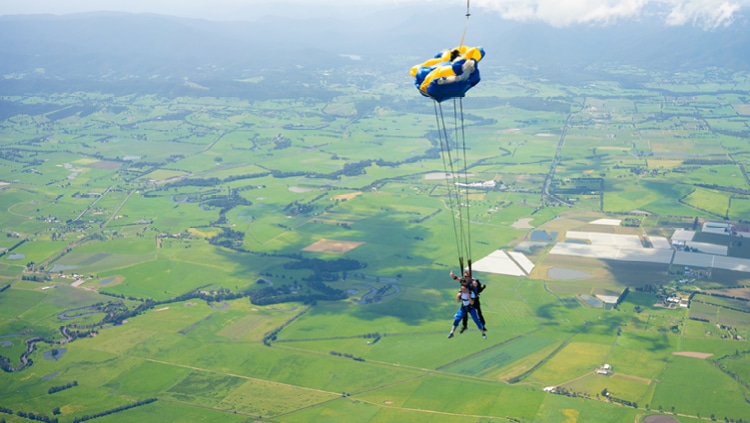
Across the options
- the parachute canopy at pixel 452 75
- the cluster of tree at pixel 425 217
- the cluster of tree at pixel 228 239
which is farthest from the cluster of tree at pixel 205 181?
the parachute canopy at pixel 452 75

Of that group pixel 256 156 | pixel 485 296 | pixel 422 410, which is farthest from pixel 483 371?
pixel 256 156

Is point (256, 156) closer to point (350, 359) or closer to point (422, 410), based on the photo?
point (350, 359)

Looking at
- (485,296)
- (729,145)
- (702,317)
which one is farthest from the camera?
(729,145)

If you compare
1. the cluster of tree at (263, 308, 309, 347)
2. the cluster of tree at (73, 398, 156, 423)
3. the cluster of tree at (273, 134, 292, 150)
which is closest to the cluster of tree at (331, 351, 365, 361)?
the cluster of tree at (263, 308, 309, 347)

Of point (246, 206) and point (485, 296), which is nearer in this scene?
point (485, 296)

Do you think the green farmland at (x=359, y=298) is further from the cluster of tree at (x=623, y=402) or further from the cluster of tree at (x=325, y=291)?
the cluster of tree at (x=325, y=291)

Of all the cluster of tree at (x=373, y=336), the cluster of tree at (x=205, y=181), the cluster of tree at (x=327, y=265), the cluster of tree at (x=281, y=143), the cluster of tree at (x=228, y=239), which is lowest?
the cluster of tree at (x=373, y=336)
